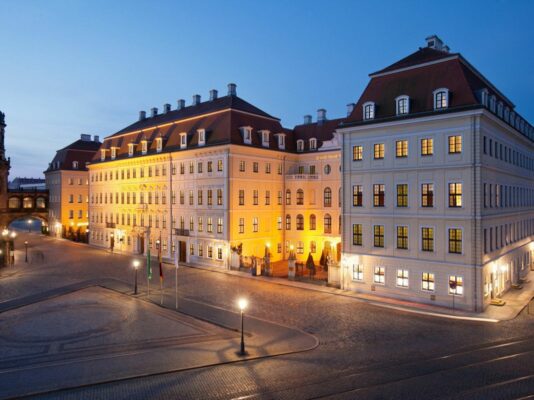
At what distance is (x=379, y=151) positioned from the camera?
3155 cm

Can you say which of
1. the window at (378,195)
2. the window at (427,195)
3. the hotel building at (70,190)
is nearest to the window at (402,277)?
the window at (427,195)

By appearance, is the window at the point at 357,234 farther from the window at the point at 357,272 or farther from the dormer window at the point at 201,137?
the dormer window at the point at 201,137

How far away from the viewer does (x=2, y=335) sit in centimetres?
2189

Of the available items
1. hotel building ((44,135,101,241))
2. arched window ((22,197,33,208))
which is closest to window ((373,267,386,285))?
hotel building ((44,135,101,241))

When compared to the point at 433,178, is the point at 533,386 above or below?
below

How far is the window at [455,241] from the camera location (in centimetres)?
2759

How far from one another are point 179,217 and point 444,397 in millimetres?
38827

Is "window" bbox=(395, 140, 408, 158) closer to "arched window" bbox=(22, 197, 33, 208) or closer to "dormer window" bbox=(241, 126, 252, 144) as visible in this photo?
"dormer window" bbox=(241, 126, 252, 144)

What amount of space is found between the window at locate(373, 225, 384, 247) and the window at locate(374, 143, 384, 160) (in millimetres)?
5218

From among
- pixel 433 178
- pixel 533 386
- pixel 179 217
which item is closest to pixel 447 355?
pixel 533 386

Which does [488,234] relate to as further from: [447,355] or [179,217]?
[179,217]

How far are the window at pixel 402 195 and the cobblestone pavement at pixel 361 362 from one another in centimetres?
780

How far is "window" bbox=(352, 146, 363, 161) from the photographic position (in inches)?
1283

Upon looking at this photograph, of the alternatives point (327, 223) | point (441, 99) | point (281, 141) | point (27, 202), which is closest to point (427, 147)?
point (441, 99)
